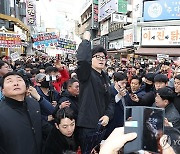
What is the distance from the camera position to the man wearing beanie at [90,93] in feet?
8.42

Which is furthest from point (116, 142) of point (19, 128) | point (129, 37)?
point (129, 37)

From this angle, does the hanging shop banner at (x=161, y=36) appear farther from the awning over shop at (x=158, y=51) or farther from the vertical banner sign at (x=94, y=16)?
the vertical banner sign at (x=94, y=16)

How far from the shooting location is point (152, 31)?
20641 millimetres

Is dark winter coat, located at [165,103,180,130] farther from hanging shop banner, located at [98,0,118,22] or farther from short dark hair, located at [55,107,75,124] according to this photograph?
hanging shop banner, located at [98,0,118,22]

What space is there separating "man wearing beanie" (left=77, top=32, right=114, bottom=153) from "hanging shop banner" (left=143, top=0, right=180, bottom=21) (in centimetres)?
1940

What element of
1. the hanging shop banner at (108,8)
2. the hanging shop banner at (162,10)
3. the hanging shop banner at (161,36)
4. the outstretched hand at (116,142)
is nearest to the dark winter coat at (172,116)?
the outstretched hand at (116,142)

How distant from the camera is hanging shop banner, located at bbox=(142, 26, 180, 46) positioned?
1942 cm

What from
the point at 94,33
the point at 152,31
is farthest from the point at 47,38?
the point at 94,33

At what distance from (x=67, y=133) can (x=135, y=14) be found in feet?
97.7

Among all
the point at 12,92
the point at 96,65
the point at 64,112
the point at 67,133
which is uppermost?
the point at 96,65

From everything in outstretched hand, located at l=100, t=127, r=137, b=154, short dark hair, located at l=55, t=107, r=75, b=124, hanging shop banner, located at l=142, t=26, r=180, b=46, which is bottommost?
short dark hair, located at l=55, t=107, r=75, b=124

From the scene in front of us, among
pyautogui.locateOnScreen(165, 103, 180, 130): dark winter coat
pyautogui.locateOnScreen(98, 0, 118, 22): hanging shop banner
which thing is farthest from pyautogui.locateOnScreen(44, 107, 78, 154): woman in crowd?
pyautogui.locateOnScreen(98, 0, 118, 22): hanging shop banner

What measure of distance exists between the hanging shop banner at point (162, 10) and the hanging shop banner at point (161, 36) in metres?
1.44

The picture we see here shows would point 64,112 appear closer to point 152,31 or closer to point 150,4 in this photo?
point 152,31
